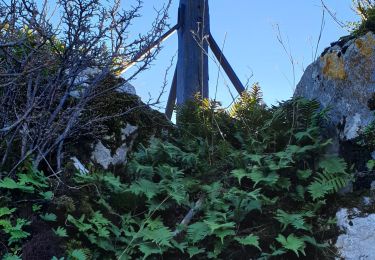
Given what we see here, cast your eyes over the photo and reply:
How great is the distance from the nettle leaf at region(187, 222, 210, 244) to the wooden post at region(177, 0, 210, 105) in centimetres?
359

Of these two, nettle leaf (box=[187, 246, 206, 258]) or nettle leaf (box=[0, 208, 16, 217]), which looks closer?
nettle leaf (box=[0, 208, 16, 217])

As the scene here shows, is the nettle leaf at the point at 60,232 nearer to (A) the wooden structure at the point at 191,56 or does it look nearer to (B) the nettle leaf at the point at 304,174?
(B) the nettle leaf at the point at 304,174

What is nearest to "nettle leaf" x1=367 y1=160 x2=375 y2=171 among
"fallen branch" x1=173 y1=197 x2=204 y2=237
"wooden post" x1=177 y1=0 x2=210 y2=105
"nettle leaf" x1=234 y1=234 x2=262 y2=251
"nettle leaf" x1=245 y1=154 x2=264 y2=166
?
"nettle leaf" x1=245 y1=154 x2=264 y2=166

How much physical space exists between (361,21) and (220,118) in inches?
82.5

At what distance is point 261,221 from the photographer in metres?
4.48

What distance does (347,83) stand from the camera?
5.19 m

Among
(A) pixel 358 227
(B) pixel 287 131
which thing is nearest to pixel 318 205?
(A) pixel 358 227

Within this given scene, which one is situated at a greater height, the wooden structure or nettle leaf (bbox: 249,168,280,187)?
the wooden structure

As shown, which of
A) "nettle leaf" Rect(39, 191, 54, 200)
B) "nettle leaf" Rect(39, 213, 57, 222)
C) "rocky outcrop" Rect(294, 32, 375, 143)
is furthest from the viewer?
"rocky outcrop" Rect(294, 32, 375, 143)

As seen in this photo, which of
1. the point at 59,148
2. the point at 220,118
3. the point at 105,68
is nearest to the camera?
the point at 59,148

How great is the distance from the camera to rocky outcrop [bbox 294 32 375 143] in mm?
4965

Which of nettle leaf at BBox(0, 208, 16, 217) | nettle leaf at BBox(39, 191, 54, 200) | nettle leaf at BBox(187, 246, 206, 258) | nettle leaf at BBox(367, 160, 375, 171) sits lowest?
nettle leaf at BBox(187, 246, 206, 258)

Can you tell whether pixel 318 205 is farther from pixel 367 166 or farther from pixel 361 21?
pixel 361 21

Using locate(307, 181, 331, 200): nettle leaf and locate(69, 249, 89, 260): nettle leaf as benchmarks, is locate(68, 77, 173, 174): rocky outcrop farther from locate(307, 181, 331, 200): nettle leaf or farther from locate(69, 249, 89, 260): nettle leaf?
locate(307, 181, 331, 200): nettle leaf
